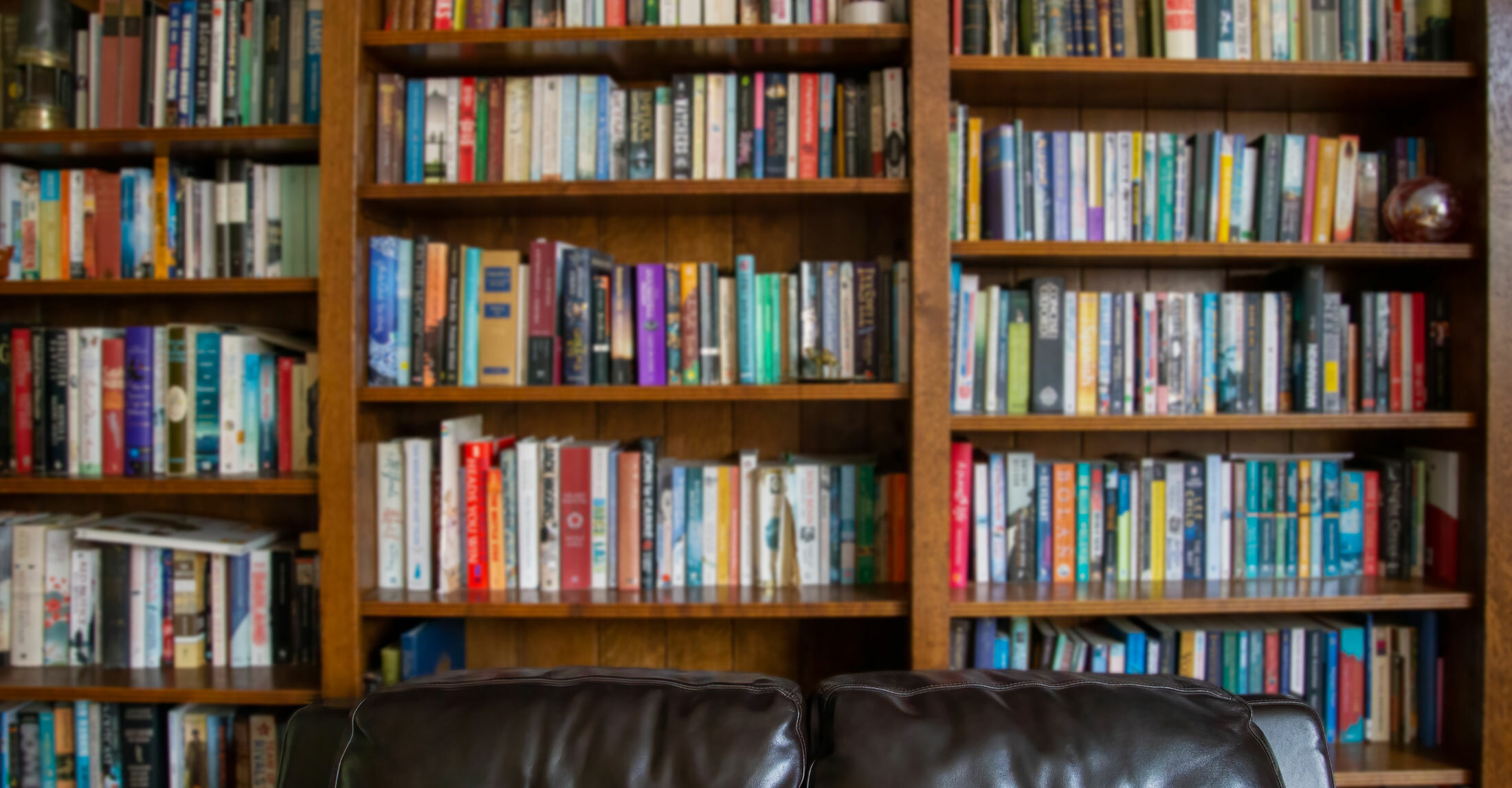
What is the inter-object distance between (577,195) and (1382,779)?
6.02ft

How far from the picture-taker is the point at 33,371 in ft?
5.56

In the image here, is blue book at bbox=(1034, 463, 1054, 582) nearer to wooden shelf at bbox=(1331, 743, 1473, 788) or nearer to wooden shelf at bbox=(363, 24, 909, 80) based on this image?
wooden shelf at bbox=(1331, 743, 1473, 788)

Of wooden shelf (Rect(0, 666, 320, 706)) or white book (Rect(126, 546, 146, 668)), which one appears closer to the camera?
wooden shelf (Rect(0, 666, 320, 706))

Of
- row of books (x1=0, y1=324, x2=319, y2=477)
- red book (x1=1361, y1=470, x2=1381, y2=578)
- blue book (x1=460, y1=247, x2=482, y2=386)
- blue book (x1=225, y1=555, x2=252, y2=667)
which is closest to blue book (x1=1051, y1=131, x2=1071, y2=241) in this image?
red book (x1=1361, y1=470, x2=1381, y2=578)

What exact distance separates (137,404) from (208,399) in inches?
5.3

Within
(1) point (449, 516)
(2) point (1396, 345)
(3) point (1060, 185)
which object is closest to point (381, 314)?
(1) point (449, 516)

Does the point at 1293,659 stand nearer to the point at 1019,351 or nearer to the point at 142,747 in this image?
the point at 1019,351

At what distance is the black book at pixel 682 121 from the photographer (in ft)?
5.51

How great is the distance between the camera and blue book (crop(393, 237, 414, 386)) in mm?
1653

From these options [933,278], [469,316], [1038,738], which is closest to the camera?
[1038,738]

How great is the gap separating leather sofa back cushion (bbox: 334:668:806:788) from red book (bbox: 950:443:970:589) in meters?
0.64

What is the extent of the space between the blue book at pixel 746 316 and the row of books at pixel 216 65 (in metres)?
0.87

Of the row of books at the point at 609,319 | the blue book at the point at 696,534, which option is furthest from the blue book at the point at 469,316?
the blue book at the point at 696,534

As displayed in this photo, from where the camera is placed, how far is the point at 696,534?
5.59 feet
